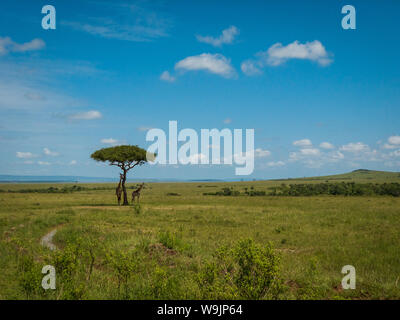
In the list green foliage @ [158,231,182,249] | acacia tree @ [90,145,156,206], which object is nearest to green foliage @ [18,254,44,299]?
green foliage @ [158,231,182,249]

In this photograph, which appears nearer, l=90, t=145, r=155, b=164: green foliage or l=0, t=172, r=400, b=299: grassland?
l=0, t=172, r=400, b=299: grassland

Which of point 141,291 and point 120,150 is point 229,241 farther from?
point 120,150

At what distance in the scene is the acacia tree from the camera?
117 ft

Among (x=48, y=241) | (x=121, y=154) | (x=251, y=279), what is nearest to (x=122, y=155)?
(x=121, y=154)

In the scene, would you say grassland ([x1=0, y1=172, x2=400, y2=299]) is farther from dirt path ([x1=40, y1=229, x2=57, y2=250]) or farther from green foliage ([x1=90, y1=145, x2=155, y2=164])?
green foliage ([x1=90, y1=145, x2=155, y2=164])

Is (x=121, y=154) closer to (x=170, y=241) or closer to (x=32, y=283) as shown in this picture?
(x=170, y=241)

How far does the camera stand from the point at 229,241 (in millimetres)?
14648

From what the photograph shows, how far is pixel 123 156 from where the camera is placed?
35.8m

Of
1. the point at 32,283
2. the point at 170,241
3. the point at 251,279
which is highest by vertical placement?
the point at 251,279

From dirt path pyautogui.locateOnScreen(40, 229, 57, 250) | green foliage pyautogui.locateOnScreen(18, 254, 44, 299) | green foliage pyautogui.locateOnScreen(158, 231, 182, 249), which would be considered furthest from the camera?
dirt path pyautogui.locateOnScreen(40, 229, 57, 250)

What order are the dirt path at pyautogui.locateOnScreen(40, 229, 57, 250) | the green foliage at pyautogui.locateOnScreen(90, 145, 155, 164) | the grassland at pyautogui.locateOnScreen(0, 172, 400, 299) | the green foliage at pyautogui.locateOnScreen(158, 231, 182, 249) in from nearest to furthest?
1. the grassland at pyautogui.locateOnScreen(0, 172, 400, 299)
2. the green foliage at pyautogui.locateOnScreen(158, 231, 182, 249)
3. the dirt path at pyautogui.locateOnScreen(40, 229, 57, 250)
4. the green foliage at pyautogui.locateOnScreen(90, 145, 155, 164)
